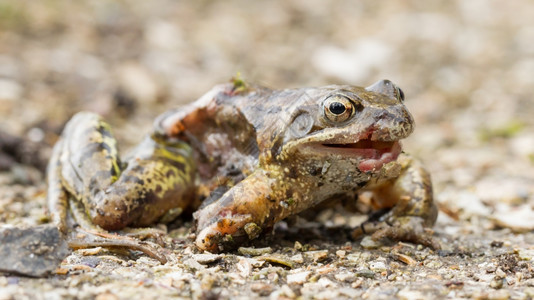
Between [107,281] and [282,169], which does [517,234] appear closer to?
[282,169]

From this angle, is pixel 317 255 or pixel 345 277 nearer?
pixel 345 277

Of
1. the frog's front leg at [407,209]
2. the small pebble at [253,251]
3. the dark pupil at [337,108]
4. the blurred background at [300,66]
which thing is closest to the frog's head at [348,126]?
the dark pupil at [337,108]

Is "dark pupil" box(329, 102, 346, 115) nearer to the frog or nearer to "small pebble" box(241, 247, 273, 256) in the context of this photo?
the frog

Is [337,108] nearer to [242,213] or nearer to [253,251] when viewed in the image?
[242,213]

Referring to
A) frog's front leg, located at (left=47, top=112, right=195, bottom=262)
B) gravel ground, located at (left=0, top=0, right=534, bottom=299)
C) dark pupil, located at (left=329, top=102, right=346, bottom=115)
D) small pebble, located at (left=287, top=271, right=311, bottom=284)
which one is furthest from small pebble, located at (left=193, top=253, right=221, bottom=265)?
dark pupil, located at (left=329, top=102, right=346, bottom=115)

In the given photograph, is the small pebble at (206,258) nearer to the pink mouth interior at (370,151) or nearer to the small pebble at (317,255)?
the small pebble at (317,255)

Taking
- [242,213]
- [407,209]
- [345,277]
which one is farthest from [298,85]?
[345,277]
